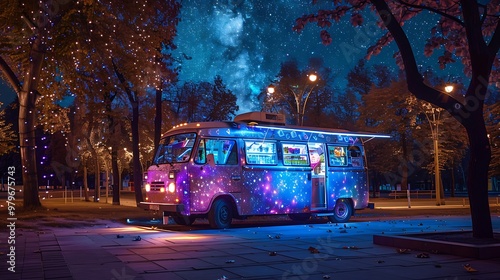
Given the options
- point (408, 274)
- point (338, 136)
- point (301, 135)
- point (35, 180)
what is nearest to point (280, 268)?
point (408, 274)

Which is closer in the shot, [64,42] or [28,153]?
[64,42]

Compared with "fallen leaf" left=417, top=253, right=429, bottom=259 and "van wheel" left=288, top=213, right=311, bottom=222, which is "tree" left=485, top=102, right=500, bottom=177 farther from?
"fallen leaf" left=417, top=253, right=429, bottom=259

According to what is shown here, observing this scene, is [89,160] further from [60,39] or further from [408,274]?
[408,274]

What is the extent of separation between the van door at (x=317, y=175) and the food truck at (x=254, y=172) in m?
0.04

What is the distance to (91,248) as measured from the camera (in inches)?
444

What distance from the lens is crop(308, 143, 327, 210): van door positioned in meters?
19.8

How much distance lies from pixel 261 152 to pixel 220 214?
2.69m

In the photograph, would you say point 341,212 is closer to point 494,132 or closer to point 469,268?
point 469,268

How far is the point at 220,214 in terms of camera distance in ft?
56.0

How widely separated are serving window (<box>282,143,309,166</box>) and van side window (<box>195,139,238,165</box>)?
2.30 m

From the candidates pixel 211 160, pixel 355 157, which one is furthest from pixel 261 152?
pixel 355 157

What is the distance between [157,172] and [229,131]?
106 inches

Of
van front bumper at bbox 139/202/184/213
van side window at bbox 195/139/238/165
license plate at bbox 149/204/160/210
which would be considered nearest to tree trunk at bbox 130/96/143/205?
van front bumper at bbox 139/202/184/213

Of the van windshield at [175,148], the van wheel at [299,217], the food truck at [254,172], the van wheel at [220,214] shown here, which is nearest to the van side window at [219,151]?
the food truck at [254,172]
